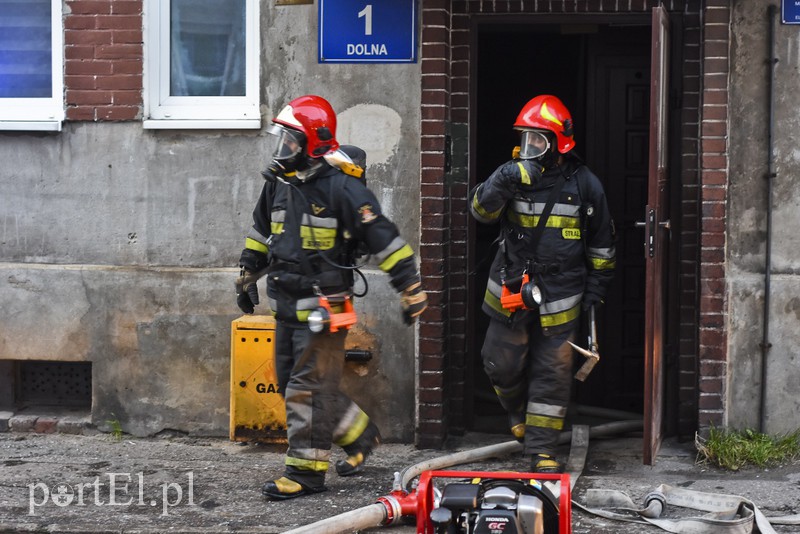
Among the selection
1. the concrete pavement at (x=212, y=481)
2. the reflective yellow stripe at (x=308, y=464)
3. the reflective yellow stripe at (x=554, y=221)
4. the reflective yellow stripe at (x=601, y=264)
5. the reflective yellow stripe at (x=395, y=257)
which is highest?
the reflective yellow stripe at (x=554, y=221)

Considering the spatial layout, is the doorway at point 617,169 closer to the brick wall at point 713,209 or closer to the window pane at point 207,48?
the brick wall at point 713,209

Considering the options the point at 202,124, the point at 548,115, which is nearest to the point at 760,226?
the point at 548,115

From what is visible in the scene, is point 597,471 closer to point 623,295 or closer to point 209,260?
point 623,295

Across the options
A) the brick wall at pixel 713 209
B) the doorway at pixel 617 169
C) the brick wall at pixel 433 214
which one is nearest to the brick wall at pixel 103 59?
the brick wall at pixel 433 214

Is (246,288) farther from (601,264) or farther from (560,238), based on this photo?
(601,264)

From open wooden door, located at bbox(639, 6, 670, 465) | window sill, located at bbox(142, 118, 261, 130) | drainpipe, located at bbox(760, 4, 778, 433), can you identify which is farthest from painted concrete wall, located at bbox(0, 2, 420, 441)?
drainpipe, located at bbox(760, 4, 778, 433)

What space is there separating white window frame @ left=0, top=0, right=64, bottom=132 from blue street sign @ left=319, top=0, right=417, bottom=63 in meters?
1.73

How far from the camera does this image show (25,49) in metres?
7.92

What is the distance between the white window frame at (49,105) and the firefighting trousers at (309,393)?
2384 millimetres

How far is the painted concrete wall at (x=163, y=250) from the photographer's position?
295 inches

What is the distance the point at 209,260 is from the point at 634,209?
3.10 meters

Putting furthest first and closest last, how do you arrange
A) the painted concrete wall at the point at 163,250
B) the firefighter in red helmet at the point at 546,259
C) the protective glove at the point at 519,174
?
the painted concrete wall at the point at 163,250, the firefighter in red helmet at the point at 546,259, the protective glove at the point at 519,174

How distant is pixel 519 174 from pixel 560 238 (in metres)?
0.45

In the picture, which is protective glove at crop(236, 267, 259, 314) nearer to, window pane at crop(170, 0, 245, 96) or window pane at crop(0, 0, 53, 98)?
window pane at crop(170, 0, 245, 96)
